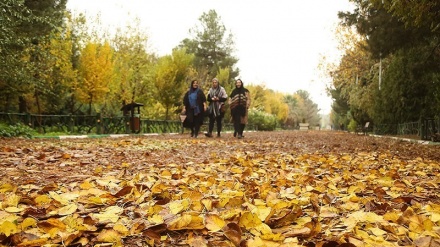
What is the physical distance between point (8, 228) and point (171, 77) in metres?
23.7

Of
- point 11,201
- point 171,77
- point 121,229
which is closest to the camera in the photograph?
point 121,229

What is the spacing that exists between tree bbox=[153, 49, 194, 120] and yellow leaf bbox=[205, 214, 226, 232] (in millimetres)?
Result: 23331

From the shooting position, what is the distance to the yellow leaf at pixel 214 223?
6.47ft

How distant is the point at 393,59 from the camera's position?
A: 62.1ft

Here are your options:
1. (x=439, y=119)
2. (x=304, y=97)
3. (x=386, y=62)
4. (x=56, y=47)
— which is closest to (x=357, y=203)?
(x=439, y=119)

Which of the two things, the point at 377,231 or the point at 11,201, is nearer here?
the point at 377,231

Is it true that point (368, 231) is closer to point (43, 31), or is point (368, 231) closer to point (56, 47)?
point (43, 31)

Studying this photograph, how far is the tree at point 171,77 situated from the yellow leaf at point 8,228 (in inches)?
922

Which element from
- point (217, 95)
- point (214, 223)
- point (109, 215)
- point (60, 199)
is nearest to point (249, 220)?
point (214, 223)

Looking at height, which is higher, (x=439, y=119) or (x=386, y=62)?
(x=386, y=62)

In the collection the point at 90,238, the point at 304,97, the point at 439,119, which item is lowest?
the point at 90,238

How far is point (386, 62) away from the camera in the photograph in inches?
966

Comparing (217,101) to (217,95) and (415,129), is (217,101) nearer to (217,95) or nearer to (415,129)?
(217,95)

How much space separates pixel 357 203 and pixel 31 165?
13.3 ft
